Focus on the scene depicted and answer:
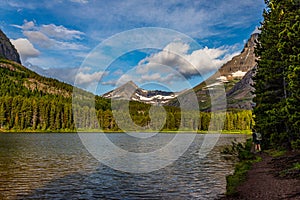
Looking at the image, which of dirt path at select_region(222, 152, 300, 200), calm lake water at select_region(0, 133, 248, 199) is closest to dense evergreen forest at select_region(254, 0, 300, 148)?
dirt path at select_region(222, 152, 300, 200)

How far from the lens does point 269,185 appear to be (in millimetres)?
23703

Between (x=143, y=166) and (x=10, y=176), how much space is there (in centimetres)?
1642

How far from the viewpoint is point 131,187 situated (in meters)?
28.6

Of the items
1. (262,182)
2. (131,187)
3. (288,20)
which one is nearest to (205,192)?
(262,182)

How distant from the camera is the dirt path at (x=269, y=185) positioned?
66.4ft

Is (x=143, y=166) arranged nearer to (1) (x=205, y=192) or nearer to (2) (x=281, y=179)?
(1) (x=205, y=192)

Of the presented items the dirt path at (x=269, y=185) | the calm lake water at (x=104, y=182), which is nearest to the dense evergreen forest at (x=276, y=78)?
the dirt path at (x=269, y=185)

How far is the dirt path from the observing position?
66.4 ft

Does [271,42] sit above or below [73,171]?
above

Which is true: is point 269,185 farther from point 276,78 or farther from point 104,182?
point 276,78

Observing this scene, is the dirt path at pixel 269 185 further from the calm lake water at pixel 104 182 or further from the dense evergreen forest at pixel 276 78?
the dense evergreen forest at pixel 276 78

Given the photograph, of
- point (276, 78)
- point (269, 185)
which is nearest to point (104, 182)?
point (269, 185)

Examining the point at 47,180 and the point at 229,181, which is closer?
the point at 229,181

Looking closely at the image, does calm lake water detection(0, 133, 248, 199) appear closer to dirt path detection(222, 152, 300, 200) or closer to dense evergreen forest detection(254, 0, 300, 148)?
dirt path detection(222, 152, 300, 200)
